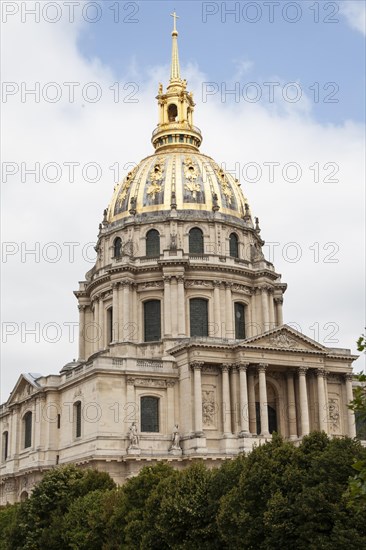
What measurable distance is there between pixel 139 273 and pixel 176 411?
14273mm

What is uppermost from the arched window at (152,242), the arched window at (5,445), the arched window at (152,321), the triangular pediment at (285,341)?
the arched window at (152,242)

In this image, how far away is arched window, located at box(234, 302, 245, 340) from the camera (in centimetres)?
6812

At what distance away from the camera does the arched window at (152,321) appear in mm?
66394

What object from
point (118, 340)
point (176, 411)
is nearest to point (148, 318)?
point (118, 340)

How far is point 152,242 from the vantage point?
70312mm

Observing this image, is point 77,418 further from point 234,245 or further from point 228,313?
point 234,245

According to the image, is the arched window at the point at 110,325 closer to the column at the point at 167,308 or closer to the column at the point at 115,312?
the column at the point at 115,312

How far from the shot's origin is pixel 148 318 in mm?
67312

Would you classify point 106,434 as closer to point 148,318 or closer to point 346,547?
point 148,318

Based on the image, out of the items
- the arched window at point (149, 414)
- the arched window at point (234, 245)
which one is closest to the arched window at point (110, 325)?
the arched window at point (149, 414)

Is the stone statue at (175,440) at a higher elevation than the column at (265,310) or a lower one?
lower

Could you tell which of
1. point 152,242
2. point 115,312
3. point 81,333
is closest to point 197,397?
point 115,312

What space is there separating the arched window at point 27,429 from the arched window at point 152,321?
10903 millimetres

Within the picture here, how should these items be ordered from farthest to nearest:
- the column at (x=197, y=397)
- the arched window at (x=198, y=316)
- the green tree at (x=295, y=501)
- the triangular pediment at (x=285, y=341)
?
the arched window at (x=198, y=316) → the triangular pediment at (x=285, y=341) → the column at (x=197, y=397) → the green tree at (x=295, y=501)
